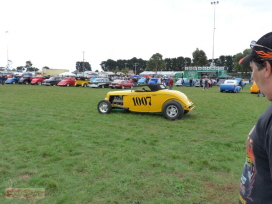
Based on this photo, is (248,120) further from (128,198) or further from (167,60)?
(167,60)

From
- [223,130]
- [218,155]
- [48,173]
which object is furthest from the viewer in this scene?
[223,130]

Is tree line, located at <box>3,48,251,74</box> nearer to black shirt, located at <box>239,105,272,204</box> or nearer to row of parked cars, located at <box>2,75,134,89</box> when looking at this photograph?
row of parked cars, located at <box>2,75,134,89</box>

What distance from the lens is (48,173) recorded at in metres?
4.29

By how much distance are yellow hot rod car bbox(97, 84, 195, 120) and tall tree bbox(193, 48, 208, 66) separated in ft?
246

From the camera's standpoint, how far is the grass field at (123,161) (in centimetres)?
366

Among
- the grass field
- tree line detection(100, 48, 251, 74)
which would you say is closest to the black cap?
the grass field

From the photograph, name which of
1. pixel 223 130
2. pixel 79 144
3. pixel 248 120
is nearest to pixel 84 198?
pixel 79 144

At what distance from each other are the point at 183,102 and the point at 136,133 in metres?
3.07

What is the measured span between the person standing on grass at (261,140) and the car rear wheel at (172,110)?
315 inches

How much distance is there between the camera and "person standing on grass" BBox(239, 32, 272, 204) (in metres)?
1.28

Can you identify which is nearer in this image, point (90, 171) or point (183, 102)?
point (90, 171)

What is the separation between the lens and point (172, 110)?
965cm

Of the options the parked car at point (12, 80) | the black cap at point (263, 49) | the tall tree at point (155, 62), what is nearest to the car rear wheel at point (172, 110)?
the black cap at point (263, 49)

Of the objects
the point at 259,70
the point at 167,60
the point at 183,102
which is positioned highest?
the point at 167,60
